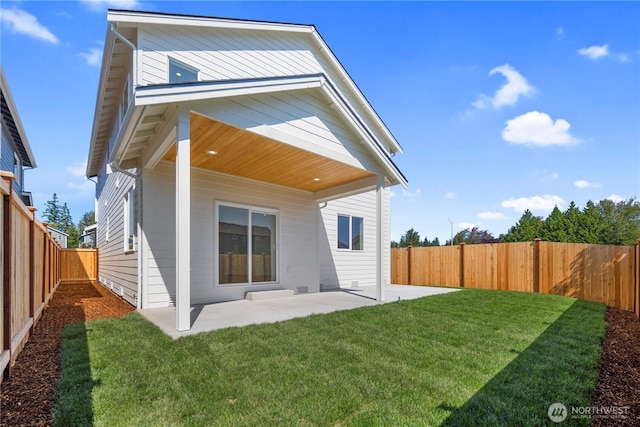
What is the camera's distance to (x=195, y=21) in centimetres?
693

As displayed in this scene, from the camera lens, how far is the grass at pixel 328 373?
8.49 ft

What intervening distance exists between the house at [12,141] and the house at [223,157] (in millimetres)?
2545

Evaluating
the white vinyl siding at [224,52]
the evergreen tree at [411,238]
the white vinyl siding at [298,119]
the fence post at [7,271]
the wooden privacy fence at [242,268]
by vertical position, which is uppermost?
the white vinyl siding at [224,52]

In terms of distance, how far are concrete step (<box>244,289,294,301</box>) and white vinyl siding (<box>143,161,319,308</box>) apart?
32 centimetres

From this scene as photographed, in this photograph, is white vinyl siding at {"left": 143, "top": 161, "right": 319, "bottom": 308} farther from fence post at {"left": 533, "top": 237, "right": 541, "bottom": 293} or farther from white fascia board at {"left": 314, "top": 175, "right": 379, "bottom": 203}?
fence post at {"left": 533, "top": 237, "right": 541, "bottom": 293}

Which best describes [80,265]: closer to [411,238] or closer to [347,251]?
[347,251]

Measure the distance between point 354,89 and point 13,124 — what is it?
12.4m

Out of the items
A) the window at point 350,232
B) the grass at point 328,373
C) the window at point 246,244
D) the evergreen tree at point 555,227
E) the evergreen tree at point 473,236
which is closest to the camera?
the grass at point 328,373

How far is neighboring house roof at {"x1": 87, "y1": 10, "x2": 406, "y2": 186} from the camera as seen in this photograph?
4.72 meters

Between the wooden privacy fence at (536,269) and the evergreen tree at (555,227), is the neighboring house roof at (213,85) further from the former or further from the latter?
the evergreen tree at (555,227)

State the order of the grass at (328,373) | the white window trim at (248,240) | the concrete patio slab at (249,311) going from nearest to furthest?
the grass at (328,373)
the concrete patio slab at (249,311)
the white window trim at (248,240)

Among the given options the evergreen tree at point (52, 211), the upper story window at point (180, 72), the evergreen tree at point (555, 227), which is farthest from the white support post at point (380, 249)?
the evergreen tree at point (52, 211)

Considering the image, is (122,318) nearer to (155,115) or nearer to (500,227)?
(155,115)

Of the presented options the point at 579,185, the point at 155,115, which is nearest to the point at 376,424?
the point at 155,115
